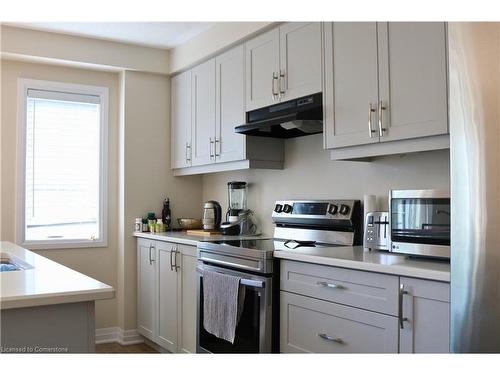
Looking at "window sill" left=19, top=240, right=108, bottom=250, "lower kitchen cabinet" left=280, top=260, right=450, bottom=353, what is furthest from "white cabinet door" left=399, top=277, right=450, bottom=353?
"window sill" left=19, top=240, right=108, bottom=250

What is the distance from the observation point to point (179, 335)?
3.55m

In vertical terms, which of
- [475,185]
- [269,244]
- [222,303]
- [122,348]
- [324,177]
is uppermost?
[324,177]

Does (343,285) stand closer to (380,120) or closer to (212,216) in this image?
(380,120)

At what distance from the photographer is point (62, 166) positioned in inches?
165

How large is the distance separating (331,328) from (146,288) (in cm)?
216

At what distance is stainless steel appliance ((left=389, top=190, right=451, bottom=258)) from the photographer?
7.04 feet

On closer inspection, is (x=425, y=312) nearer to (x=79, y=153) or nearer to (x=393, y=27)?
(x=393, y=27)

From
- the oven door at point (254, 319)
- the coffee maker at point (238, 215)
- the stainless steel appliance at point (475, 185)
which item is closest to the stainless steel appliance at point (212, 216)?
the coffee maker at point (238, 215)

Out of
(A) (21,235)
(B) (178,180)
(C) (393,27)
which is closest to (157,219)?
(B) (178,180)

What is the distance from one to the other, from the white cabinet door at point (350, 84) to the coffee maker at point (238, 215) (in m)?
1.27

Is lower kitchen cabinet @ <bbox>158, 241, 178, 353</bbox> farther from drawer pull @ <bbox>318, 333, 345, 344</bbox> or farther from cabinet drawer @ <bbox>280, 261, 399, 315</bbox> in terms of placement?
drawer pull @ <bbox>318, 333, 345, 344</bbox>

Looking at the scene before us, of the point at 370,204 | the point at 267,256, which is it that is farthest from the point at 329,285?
the point at 370,204

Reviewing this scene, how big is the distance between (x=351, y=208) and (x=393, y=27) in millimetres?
1037

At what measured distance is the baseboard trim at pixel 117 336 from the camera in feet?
13.8
